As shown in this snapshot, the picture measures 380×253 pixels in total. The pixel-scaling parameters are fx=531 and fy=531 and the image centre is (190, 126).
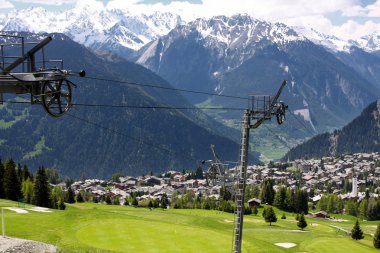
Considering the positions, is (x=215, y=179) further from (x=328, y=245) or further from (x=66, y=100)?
(x=328, y=245)

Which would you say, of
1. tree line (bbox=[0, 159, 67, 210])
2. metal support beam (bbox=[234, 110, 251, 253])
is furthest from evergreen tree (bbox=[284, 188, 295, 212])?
metal support beam (bbox=[234, 110, 251, 253])

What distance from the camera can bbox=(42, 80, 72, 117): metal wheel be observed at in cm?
2516

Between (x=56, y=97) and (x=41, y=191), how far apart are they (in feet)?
291

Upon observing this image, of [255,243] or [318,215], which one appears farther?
[318,215]

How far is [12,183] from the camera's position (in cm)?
10688

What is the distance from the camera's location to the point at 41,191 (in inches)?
4333

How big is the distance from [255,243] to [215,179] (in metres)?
22.2

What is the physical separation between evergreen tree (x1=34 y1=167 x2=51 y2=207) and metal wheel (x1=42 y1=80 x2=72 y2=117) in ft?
285

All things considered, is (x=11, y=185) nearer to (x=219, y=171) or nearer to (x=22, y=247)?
(x=219, y=171)

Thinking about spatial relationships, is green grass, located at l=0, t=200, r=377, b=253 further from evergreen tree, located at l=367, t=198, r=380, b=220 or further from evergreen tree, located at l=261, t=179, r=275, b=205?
evergreen tree, located at l=367, t=198, r=380, b=220

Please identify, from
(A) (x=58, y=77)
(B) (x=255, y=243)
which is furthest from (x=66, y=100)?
(B) (x=255, y=243)

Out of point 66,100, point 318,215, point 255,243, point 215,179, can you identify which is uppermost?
point 66,100

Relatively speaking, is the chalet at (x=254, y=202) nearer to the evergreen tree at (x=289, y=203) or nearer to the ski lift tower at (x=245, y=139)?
the evergreen tree at (x=289, y=203)

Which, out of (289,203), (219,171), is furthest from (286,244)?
(289,203)
